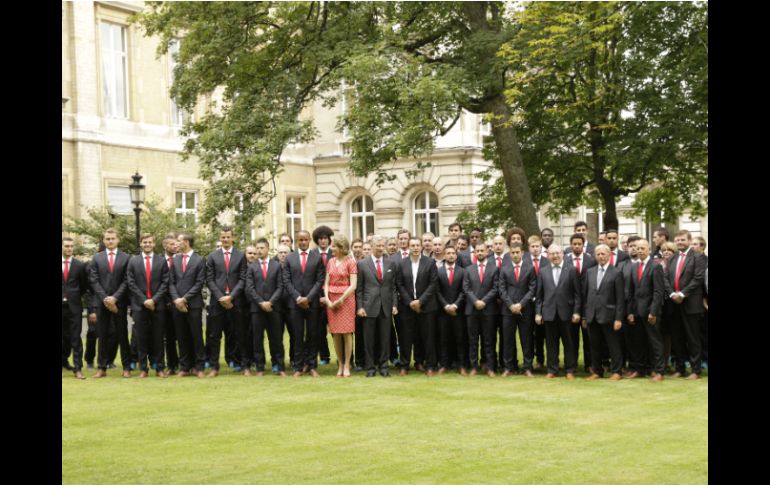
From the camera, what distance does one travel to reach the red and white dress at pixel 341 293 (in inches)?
577

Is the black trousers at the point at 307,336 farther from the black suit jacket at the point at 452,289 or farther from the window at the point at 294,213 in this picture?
the window at the point at 294,213

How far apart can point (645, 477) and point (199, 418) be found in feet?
17.4

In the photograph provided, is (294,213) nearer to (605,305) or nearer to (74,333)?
(74,333)

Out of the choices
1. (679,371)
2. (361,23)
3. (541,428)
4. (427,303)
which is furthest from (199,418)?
(361,23)

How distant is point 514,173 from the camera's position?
21906 millimetres

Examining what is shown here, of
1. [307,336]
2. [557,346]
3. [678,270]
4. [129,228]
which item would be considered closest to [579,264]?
[557,346]

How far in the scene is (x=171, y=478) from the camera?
303 inches

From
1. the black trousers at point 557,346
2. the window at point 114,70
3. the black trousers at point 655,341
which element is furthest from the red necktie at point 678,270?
the window at point 114,70

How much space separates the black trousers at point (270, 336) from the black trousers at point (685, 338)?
6016 mm

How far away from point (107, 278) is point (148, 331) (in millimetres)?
1060

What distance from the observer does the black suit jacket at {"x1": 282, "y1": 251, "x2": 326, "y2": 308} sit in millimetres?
15000

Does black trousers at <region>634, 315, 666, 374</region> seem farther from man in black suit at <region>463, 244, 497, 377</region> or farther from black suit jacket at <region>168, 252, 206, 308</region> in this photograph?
black suit jacket at <region>168, 252, 206, 308</region>

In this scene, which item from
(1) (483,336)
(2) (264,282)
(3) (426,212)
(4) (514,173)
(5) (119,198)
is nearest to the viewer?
(1) (483,336)
